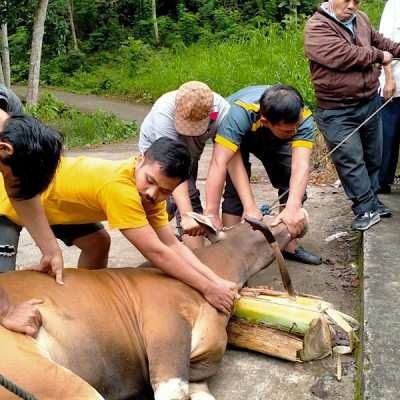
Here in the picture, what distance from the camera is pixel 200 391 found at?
9.97 ft

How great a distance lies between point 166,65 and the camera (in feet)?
60.5

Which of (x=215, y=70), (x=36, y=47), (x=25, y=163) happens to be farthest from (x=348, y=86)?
(x=36, y=47)

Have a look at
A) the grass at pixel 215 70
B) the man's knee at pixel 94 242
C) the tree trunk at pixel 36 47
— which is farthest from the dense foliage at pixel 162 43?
the man's knee at pixel 94 242

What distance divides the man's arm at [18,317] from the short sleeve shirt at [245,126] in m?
2.00

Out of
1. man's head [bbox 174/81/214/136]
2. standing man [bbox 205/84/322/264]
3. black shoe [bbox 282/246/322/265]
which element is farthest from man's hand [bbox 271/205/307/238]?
man's head [bbox 174/81/214/136]

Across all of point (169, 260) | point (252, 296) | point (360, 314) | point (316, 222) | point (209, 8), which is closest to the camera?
point (169, 260)

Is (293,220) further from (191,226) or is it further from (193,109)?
(193,109)

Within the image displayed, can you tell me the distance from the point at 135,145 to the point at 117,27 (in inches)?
543

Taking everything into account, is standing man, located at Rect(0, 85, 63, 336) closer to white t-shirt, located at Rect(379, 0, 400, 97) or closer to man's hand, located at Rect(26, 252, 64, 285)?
man's hand, located at Rect(26, 252, 64, 285)

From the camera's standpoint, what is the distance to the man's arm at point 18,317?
2566 mm

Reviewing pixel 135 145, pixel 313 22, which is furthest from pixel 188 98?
pixel 135 145

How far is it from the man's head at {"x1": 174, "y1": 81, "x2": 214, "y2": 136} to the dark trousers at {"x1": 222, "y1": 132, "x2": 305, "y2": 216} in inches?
19.1

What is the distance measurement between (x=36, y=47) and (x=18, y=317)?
11711 mm

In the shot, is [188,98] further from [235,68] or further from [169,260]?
[235,68]
